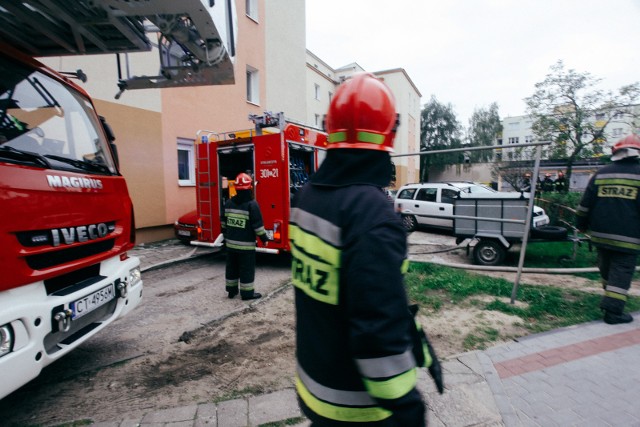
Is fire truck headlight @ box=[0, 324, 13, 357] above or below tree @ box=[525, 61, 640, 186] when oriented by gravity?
below

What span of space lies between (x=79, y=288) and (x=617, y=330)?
546 centimetres

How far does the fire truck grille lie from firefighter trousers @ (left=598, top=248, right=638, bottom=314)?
5.54m

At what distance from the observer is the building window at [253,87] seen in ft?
44.2

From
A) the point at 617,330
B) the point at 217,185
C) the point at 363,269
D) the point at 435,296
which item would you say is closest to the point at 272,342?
the point at 435,296

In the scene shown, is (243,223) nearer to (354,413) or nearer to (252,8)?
(354,413)

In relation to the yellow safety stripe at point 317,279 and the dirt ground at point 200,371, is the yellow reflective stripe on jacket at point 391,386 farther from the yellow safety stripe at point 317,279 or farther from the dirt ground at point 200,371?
the dirt ground at point 200,371

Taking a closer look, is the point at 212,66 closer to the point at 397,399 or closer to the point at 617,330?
the point at 397,399

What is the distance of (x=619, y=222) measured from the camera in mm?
4242

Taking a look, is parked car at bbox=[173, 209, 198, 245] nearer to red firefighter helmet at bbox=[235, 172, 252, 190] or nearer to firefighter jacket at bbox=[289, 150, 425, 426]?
red firefighter helmet at bbox=[235, 172, 252, 190]

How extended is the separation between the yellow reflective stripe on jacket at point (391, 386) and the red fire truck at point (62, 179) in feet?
7.32

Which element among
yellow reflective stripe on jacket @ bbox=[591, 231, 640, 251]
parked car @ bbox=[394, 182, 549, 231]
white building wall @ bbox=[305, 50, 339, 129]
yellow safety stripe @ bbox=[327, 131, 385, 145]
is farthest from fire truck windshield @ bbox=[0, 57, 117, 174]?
white building wall @ bbox=[305, 50, 339, 129]

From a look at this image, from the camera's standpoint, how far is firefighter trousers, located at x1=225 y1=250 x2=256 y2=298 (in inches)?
208

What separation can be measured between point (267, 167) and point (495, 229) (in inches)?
186

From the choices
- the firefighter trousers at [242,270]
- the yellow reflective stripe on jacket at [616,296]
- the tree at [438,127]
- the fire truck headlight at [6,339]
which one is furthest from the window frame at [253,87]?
the tree at [438,127]
